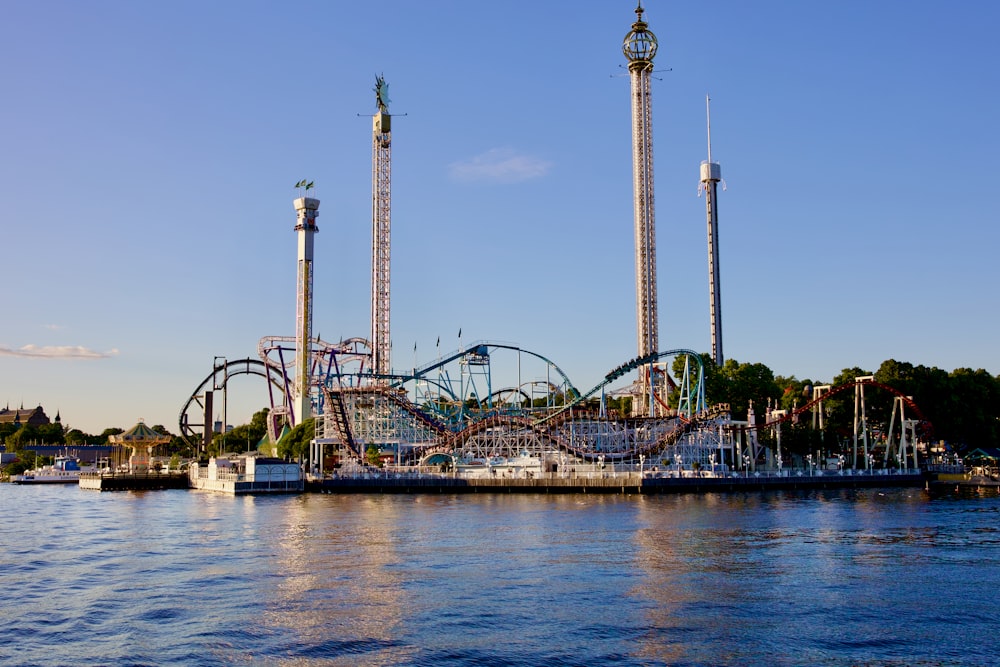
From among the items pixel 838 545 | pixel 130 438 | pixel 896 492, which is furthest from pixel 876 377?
pixel 130 438

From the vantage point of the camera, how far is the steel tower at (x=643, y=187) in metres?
140

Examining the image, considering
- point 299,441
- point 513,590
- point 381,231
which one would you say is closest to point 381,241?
point 381,231

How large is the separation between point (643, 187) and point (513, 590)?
113361mm

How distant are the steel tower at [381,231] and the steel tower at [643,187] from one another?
3846cm

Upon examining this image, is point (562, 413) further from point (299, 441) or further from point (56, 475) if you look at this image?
point (56, 475)

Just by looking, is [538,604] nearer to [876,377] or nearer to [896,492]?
[896,492]

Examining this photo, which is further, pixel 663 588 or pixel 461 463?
pixel 461 463

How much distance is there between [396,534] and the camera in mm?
56188

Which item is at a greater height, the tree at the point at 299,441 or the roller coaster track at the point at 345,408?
the roller coaster track at the point at 345,408

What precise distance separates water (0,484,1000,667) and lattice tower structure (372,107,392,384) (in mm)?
83738

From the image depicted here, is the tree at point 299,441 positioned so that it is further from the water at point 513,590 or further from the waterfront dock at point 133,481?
the water at point 513,590

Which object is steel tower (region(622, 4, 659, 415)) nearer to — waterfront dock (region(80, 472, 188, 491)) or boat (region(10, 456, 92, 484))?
waterfront dock (region(80, 472, 188, 491))

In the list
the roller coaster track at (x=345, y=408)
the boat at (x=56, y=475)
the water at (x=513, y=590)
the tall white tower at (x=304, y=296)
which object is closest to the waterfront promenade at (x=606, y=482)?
the roller coaster track at (x=345, y=408)

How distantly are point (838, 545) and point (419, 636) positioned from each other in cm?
2722
